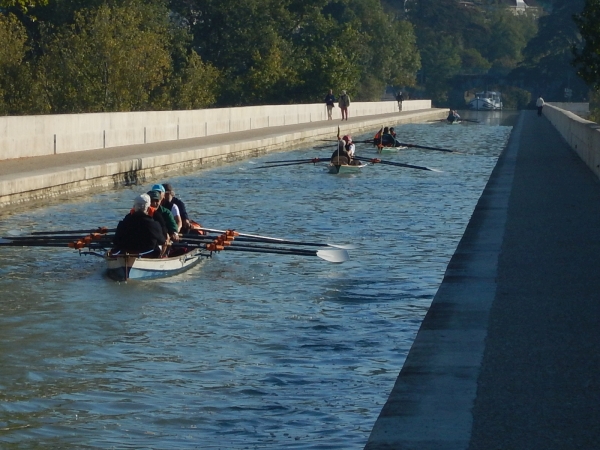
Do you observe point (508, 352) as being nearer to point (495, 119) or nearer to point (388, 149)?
point (388, 149)

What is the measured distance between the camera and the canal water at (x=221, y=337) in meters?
8.93

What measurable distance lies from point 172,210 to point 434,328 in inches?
263

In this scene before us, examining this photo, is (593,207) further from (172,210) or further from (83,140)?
(83,140)

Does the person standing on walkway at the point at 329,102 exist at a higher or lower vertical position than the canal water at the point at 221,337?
higher

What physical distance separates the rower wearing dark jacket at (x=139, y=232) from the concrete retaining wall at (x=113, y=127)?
1568 centimetres

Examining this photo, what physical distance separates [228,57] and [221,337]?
242 feet

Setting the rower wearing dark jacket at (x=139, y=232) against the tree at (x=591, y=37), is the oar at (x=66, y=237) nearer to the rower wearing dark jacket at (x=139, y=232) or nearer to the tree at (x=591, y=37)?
the rower wearing dark jacket at (x=139, y=232)

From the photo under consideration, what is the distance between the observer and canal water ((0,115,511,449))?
29.3 ft

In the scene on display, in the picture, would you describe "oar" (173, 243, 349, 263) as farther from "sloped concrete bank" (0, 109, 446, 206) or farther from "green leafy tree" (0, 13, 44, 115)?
"green leafy tree" (0, 13, 44, 115)

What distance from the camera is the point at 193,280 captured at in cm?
1577

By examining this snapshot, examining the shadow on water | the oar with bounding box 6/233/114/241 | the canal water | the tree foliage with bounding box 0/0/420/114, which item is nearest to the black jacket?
the canal water

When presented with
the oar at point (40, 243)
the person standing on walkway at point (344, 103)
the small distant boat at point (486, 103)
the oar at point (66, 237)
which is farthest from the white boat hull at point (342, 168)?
the small distant boat at point (486, 103)

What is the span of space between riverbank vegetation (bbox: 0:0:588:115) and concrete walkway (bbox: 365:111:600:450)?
19132 millimetres

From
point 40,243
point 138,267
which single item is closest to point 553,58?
point 40,243
